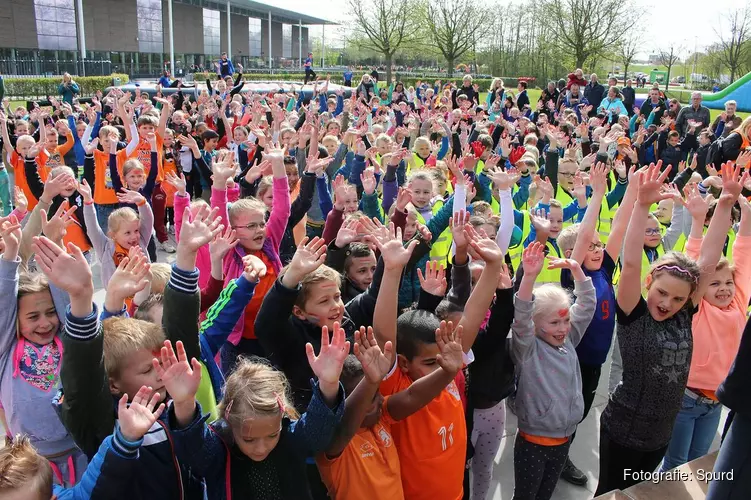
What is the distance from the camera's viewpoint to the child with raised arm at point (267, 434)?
1910 mm

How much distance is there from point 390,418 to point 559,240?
6.37 ft

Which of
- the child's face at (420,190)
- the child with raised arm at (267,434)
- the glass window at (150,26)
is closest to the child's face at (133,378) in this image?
the child with raised arm at (267,434)

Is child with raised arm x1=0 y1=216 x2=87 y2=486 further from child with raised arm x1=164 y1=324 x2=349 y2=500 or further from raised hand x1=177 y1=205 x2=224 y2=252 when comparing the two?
child with raised arm x1=164 y1=324 x2=349 y2=500

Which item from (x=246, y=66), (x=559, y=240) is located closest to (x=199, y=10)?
(x=246, y=66)

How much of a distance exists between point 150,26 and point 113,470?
44.8 meters

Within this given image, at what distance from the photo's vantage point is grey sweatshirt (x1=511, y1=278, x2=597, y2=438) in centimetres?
270

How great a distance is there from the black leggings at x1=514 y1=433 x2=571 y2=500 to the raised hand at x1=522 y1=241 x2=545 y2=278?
0.85 meters

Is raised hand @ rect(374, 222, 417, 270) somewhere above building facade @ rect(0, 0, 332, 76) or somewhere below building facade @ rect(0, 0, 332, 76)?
below

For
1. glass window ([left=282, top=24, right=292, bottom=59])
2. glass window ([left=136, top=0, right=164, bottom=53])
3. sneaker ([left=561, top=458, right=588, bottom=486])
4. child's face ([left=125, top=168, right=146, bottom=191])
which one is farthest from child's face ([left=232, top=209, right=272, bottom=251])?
glass window ([left=282, top=24, right=292, bottom=59])

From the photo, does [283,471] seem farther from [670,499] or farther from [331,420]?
[670,499]

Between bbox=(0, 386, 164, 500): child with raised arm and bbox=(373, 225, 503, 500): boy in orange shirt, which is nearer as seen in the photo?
bbox=(0, 386, 164, 500): child with raised arm

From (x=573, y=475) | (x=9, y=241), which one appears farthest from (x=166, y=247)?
(x=573, y=475)

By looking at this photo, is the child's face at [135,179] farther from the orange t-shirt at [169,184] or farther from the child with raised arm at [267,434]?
the child with raised arm at [267,434]

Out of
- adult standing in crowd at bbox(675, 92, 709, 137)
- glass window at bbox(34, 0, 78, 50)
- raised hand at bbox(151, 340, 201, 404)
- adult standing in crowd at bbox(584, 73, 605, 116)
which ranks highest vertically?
glass window at bbox(34, 0, 78, 50)
